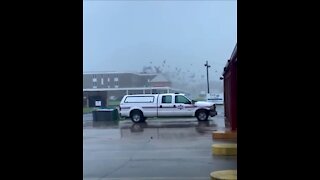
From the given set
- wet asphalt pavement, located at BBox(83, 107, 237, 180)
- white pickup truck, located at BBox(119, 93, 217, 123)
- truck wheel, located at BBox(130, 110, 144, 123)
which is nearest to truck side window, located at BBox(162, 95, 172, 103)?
white pickup truck, located at BBox(119, 93, 217, 123)

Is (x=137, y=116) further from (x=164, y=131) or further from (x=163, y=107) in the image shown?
(x=164, y=131)

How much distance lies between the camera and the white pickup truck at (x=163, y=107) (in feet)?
88.5

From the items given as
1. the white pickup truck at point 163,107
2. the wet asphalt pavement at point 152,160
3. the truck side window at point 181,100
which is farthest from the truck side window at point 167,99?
the wet asphalt pavement at point 152,160

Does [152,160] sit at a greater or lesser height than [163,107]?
lesser

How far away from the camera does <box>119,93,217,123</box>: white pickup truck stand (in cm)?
2698

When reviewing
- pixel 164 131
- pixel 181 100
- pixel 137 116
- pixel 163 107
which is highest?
pixel 181 100

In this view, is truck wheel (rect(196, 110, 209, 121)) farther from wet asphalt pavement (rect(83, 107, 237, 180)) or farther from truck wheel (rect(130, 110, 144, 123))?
wet asphalt pavement (rect(83, 107, 237, 180))

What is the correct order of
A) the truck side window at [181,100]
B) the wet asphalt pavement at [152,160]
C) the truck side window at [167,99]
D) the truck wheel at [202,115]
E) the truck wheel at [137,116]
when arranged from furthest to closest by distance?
the truck wheel at [137,116] → the truck wheel at [202,115] → the truck side window at [181,100] → the truck side window at [167,99] → the wet asphalt pavement at [152,160]

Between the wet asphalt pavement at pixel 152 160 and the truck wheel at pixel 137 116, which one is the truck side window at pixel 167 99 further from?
the wet asphalt pavement at pixel 152 160

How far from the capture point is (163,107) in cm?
2689

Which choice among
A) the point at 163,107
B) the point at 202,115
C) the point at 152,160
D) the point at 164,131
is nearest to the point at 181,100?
the point at 163,107

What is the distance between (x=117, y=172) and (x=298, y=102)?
7.04 metres
